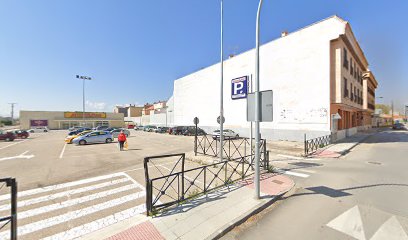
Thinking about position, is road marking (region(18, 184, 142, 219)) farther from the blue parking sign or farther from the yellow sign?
the yellow sign

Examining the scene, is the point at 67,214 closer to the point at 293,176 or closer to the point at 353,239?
the point at 353,239

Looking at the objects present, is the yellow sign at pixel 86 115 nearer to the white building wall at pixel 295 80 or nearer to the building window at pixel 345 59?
the white building wall at pixel 295 80

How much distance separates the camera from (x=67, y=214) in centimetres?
485

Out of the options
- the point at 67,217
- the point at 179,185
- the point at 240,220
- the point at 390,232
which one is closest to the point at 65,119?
the point at 67,217

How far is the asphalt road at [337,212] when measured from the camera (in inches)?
150

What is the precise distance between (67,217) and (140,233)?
237 cm

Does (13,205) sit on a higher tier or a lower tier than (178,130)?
higher

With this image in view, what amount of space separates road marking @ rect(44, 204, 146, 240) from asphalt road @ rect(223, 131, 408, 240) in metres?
2.61

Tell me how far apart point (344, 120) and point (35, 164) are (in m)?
29.6

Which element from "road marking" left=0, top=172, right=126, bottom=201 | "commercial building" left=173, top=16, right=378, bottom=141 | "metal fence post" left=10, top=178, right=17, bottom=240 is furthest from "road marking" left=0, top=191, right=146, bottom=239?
"commercial building" left=173, top=16, right=378, bottom=141

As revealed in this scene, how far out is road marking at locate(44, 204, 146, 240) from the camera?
3.92 m

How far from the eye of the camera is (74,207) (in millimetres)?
5258

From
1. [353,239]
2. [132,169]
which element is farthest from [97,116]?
A: [353,239]

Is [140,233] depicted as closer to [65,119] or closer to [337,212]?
[337,212]
